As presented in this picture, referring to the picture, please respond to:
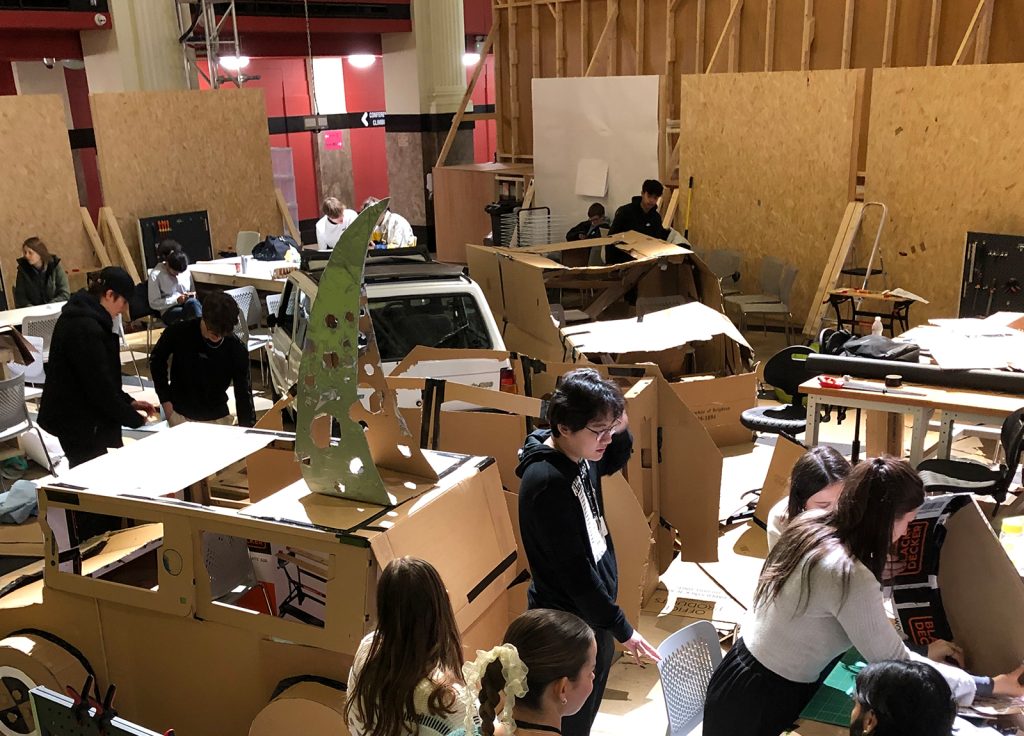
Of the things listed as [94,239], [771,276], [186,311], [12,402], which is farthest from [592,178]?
[12,402]

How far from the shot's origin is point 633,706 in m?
4.33

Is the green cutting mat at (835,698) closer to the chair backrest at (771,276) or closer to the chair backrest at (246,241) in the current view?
the chair backrest at (771,276)

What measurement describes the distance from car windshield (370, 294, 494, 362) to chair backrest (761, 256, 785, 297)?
4.91 m

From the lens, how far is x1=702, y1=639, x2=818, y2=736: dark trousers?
2820 mm

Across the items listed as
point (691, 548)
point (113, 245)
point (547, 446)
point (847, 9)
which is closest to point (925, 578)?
point (547, 446)

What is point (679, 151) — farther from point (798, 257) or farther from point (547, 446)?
point (547, 446)

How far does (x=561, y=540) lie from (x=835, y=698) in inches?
36.6

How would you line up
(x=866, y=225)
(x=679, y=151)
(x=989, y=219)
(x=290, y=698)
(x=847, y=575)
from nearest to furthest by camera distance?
(x=847, y=575), (x=290, y=698), (x=989, y=219), (x=866, y=225), (x=679, y=151)

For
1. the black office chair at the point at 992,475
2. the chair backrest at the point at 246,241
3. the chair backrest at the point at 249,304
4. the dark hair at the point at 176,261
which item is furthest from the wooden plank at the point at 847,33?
the black office chair at the point at 992,475

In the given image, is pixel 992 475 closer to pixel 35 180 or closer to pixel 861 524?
A: pixel 861 524

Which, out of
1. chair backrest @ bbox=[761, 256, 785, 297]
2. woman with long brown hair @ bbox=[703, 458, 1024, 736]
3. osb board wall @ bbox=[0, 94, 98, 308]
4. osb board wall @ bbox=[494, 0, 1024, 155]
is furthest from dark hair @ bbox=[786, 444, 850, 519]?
osb board wall @ bbox=[0, 94, 98, 308]

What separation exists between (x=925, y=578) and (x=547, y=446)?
1.37m

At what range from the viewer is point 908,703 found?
87.7 inches

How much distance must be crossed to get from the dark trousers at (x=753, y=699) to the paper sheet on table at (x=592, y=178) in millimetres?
10959
